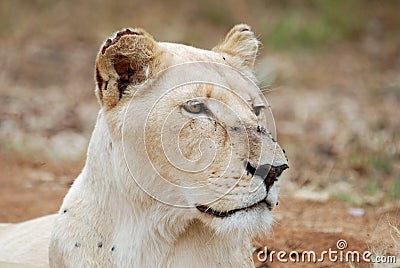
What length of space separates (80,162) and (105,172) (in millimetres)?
3828

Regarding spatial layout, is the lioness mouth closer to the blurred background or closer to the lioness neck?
the lioness neck

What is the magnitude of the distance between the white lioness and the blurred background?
576mm

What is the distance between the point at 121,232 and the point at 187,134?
0.47m

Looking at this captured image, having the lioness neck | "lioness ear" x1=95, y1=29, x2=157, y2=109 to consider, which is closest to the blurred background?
"lioness ear" x1=95, y1=29, x2=157, y2=109

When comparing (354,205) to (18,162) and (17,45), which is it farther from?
(17,45)

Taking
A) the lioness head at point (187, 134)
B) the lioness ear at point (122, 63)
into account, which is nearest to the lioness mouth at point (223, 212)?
the lioness head at point (187, 134)

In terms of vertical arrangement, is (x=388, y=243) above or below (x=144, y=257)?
below

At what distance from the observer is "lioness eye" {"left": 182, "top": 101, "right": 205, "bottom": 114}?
9.66 feet

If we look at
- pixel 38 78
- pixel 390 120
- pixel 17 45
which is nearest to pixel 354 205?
pixel 390 120

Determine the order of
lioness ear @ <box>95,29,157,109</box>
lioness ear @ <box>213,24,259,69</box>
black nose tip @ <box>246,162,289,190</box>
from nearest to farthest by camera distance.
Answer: black nose tip @ <box>246,162,289,190</box> < lioness ear @ <box>95,29,157,109</box> < lioness ear @ <box>213,24,259,69</box>

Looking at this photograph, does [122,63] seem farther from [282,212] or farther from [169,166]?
[282,212]

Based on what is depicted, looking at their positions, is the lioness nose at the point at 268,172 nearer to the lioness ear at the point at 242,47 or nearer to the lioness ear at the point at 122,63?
the lioness ear at the point at 122,63

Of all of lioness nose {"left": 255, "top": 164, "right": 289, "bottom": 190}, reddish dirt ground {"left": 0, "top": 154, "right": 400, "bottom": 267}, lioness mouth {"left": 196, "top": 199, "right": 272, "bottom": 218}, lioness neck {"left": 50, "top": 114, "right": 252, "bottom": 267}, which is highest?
lioness nose {"left": 255, "top": 164, "right": 289, "bottom": 190}

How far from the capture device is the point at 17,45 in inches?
432
